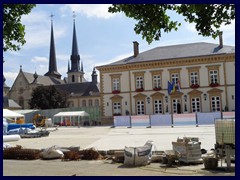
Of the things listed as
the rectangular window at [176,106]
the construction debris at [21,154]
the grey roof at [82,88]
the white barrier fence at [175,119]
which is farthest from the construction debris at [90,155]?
the grey roof at [82,88]

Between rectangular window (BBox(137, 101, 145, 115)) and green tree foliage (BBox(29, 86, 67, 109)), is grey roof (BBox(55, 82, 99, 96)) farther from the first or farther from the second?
rectangular window (BBox(137, 101, 145, 115))

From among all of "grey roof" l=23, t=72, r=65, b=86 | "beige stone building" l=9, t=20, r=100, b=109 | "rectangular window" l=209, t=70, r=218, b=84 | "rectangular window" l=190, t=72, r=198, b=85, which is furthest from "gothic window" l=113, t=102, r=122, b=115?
"grey roof" l=23, t=72, r=65, b=86

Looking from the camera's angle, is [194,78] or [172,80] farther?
[172,80]

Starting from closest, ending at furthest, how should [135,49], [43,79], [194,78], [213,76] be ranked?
1. [213,76]
2. [194,78]
3. [135,49]
4. [43,79]

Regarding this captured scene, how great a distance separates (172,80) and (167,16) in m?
28.8

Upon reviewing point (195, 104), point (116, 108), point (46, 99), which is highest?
point (46, 99)

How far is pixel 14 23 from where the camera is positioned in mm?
9461

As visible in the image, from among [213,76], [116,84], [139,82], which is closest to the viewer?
[213,76]

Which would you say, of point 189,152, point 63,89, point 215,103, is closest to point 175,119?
point 215,103

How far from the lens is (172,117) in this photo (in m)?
27.1

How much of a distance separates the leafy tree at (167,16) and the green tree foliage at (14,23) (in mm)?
3707

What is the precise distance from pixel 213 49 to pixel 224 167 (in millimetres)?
29548

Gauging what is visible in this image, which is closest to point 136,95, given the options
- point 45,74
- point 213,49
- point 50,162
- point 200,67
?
point 200,67

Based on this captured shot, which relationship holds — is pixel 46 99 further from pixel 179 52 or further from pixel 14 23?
pixel 14 23
